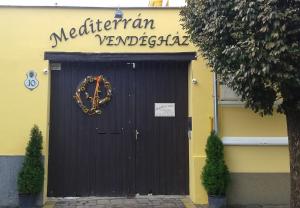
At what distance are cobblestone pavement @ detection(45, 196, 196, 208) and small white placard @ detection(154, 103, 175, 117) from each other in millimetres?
1656

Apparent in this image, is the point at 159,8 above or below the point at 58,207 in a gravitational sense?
above

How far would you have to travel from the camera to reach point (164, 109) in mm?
9703

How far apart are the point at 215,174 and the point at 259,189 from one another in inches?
42.6

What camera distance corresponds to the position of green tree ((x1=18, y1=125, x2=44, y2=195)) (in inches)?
340

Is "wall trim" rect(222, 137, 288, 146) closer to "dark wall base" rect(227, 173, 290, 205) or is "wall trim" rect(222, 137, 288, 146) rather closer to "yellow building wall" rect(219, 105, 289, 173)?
"yellow building wall" rect(219, 105, 289, 173)

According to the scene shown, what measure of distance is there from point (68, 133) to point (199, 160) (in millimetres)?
2638

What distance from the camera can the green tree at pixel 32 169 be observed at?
8.62 metres

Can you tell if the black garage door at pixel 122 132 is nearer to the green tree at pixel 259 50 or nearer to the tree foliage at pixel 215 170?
the tree foliage at pixel 215 170

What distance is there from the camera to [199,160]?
927cm

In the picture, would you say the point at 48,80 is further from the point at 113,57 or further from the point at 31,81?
the point at 113,57

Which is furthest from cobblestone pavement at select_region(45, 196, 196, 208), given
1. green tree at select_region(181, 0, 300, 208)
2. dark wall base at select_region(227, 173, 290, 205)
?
green tree at select_region(181, 0, 300, 208)

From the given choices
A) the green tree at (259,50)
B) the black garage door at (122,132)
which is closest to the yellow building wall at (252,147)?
the black garage door at (122,132)

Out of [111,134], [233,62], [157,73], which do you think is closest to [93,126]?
[111,134]

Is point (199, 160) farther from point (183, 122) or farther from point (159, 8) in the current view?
point (159, 8)
